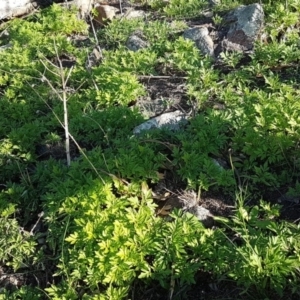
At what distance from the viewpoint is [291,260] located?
3.30m

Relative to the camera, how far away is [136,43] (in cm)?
746

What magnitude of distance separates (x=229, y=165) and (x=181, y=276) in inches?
64.2

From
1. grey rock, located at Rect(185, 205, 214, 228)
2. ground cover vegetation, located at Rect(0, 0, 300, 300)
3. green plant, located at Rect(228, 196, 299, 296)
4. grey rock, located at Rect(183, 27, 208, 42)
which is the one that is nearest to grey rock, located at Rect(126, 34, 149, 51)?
ground cover vegetation, located at Rect(0, 0, 300, 300)

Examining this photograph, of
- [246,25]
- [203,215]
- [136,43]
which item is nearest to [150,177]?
[203,215]

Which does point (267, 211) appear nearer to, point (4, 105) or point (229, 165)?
point (229, 165)

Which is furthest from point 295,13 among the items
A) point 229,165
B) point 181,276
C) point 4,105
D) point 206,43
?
point 181,276

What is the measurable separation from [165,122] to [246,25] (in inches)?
112

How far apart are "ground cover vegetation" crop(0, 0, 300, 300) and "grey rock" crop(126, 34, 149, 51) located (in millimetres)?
193

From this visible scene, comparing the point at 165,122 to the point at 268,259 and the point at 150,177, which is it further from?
the point at 268,259

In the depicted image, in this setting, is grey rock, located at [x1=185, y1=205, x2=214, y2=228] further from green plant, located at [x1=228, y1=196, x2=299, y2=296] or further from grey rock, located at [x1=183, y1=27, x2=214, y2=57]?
grey rock, located at [x1=183, y1=27, x2=214, y2=57]

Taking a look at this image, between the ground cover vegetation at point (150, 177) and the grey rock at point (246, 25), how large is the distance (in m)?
0.18

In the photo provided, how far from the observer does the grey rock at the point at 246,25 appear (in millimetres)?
7145

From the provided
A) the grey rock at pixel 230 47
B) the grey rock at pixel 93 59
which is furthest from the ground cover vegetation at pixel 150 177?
the grey rock at pixel 230 47

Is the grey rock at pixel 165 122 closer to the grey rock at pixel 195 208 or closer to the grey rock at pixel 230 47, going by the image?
the grey rock at pixel 195 208
